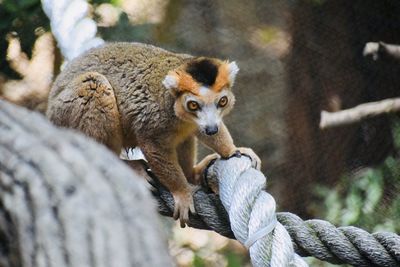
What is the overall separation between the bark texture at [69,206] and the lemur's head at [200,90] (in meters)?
2.19

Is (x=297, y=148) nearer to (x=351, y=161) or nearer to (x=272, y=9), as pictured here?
(x=351, y=161)

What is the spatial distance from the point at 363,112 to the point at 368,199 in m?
0.72

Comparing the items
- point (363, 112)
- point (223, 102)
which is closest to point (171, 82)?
point (223, 102)

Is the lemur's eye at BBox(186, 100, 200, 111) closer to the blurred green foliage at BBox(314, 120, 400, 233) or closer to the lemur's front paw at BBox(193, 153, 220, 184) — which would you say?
the lemur's front paw at BBox(193, 153, 220, 184)

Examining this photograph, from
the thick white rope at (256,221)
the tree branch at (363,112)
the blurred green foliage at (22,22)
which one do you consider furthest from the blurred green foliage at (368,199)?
the thick white rope at (256,221)

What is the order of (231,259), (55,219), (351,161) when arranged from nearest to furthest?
(55,219) → (231,259) → (351,161)

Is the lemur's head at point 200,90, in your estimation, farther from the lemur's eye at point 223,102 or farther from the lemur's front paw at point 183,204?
the lemur's front paw at point 183,204

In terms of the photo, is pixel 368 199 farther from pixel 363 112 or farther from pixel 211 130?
pixel 211 130

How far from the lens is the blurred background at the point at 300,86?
5734 millimetres

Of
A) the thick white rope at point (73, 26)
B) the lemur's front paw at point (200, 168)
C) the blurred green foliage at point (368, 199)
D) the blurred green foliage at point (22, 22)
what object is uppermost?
the thick white rope at point (73, 26)

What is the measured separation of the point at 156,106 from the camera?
327 centimetres

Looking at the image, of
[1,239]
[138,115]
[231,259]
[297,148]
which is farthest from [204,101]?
[297,148]

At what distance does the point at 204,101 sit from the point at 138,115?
31 cm

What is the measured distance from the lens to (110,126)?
10.3ft
